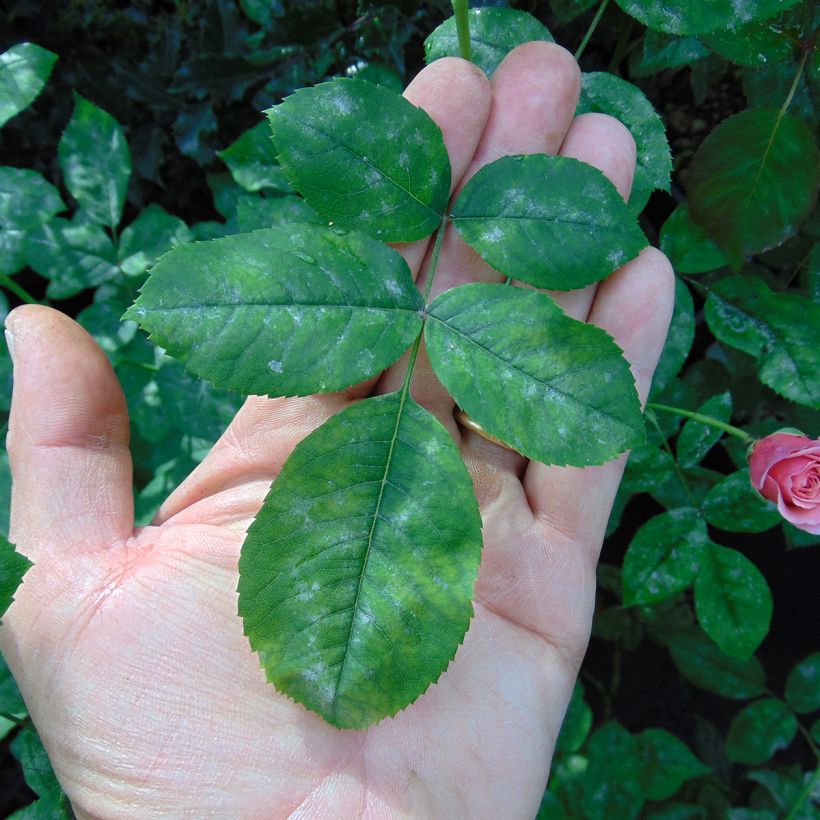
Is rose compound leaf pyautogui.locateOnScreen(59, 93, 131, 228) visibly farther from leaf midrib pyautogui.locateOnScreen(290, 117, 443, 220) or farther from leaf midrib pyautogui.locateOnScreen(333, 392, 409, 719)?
leaf midrib pyautogui.locateOnScreen(333, 392, 409, 719)

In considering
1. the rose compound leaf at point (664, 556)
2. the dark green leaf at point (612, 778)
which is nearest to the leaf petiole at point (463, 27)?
the rose compound leaf at point (664, 556)

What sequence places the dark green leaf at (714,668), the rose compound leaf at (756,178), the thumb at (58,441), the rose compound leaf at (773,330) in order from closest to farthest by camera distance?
the thumb at (58,441)
the rose compound leaf at (756,178)
the rose compound leaf at (773,330)
the dark green leaf at (714,668)

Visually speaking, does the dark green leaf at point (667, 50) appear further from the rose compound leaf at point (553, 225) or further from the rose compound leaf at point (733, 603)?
the rose compound leaf at point (733, 603)

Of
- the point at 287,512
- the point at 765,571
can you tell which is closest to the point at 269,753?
the point at 287,512

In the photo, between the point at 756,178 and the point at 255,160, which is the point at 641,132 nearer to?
the point at 756,178

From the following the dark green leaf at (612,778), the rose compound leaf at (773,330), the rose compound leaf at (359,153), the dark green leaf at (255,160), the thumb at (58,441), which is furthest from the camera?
the dark green leaf at (612,778)

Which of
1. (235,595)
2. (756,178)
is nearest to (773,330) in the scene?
(756,178)
